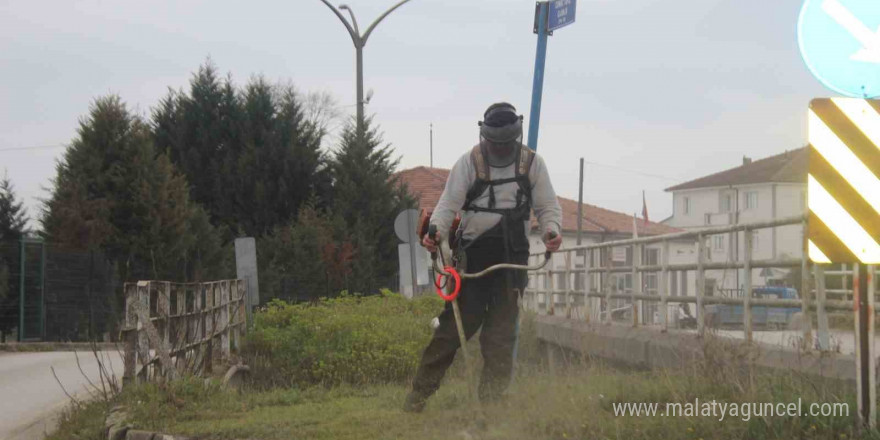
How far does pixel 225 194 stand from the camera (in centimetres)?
3297

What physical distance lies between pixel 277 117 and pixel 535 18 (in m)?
21.9

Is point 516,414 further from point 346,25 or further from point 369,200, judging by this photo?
point 369,200

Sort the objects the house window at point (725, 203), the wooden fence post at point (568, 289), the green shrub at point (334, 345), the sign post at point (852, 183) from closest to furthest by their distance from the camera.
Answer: the sign post at point (852, 183) < the green shrub at point (334, 345) < the wooden fence post at point (568, 289) < the house window at point (725, 203)

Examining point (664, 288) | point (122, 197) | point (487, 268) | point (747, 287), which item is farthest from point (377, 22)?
point (487, 268)

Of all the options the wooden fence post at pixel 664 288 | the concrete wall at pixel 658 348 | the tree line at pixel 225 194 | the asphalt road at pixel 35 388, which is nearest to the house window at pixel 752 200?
the tree line at pixel 225 194

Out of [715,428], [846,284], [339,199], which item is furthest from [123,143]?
[715,428]

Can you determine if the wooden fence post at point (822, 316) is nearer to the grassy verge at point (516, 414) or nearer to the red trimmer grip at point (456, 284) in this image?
the grassy verge at point (516, 414)

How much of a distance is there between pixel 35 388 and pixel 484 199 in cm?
760

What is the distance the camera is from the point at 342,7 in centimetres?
2395

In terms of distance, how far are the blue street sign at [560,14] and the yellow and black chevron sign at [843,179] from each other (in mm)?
7280

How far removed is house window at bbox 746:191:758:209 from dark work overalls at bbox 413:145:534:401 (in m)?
72.8

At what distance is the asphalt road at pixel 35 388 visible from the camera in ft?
29.2

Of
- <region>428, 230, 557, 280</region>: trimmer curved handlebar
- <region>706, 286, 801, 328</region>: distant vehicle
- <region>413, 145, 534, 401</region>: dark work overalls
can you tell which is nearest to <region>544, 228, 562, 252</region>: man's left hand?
<region>428, 230, 557, 280</region>: trimmer curved handlebar

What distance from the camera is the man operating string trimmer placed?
21.0 feet
